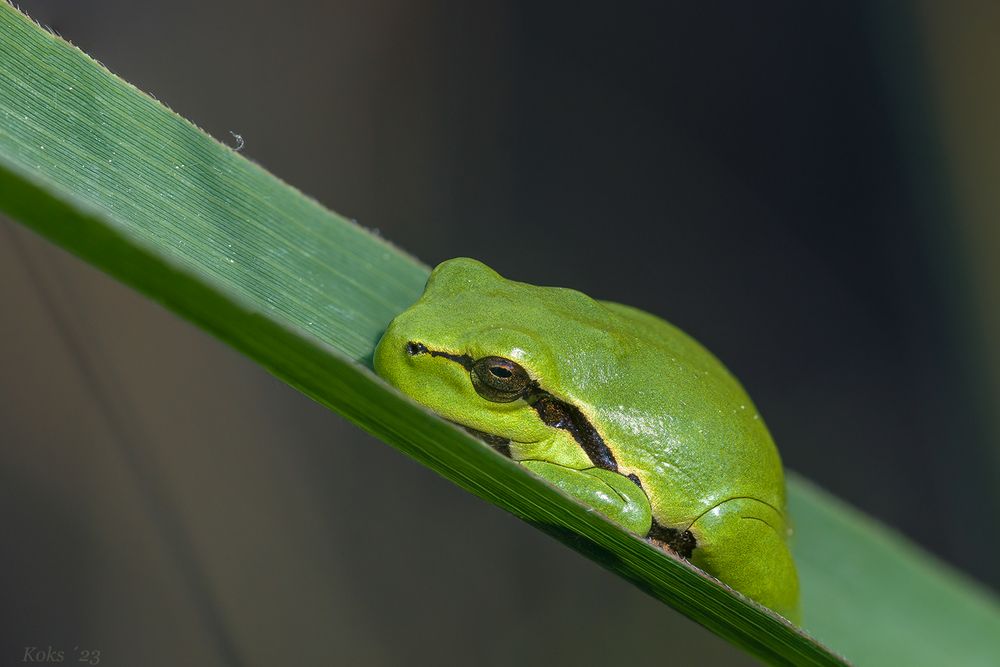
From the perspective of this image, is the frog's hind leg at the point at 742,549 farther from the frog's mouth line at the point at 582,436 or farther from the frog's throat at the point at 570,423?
the frog's throat at the point at 570,423

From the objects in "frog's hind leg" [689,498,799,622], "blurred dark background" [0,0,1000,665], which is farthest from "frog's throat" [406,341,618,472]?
"blurred dark background" [0,0,1000,665]

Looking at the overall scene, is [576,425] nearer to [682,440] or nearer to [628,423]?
[628,423]

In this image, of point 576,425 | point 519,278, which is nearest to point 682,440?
point 576,425

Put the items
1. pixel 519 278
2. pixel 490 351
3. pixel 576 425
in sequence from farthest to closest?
pixel 519 278, pixel 576 425, pixel 490 351

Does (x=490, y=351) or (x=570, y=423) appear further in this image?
(x=570, y=423)

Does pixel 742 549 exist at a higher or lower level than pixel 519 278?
lower

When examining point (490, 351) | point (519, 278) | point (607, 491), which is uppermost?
point (519, 278)

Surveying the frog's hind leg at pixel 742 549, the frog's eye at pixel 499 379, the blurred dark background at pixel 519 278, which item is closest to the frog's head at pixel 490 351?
the frog's eye at pixel 499 379

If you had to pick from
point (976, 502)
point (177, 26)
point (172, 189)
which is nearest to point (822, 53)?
point (976, 502)
